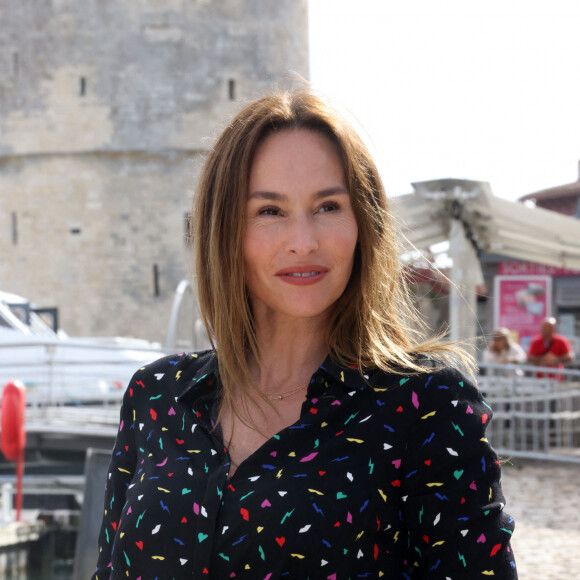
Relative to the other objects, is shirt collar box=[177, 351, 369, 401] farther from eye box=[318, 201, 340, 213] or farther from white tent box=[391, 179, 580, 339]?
white tent box=[391, 179, 580, 339]

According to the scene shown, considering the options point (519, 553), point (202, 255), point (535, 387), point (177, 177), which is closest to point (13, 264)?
point (177, 177)

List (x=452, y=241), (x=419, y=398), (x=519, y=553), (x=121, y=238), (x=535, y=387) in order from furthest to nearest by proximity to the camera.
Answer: (x=121, y=238) < (x=535, y=387) < (x=452, y=241) < (x=519, y=553) < (x=419, y=398)

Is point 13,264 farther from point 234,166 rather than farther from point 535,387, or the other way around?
point 234,166

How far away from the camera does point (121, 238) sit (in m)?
24.0

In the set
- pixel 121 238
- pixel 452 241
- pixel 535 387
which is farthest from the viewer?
pixel 121 238

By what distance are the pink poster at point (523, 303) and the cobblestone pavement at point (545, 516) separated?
561cm

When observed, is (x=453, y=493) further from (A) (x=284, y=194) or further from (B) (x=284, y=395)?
(A) (x=284, y=194)

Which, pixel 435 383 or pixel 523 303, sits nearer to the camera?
pixel 435 383

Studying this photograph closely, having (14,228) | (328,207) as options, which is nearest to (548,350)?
(328,207)

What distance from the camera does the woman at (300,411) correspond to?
4.50 feet

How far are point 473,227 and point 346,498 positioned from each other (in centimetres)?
708

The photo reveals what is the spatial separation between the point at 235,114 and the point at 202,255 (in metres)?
0.26

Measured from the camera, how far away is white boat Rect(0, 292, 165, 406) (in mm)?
9698

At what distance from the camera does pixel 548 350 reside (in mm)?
9516
